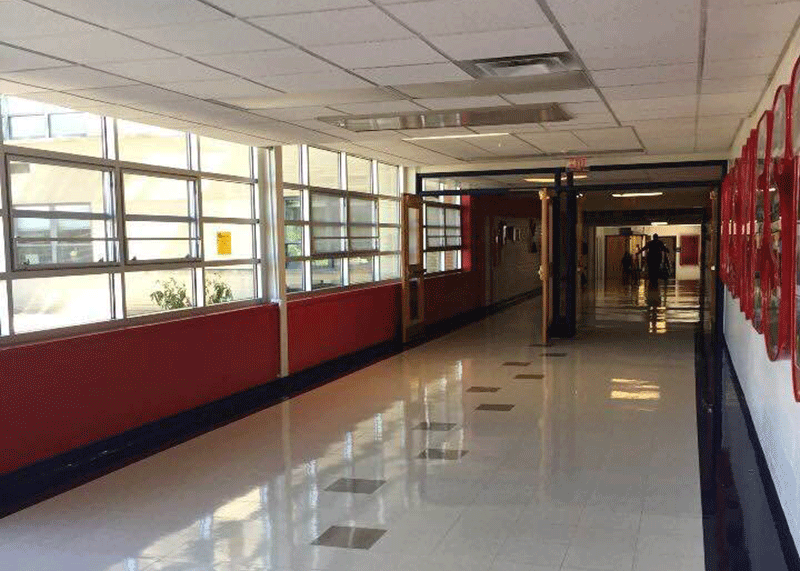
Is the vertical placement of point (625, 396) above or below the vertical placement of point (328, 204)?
below

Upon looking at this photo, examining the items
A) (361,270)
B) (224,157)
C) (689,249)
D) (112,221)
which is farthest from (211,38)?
(689,249)

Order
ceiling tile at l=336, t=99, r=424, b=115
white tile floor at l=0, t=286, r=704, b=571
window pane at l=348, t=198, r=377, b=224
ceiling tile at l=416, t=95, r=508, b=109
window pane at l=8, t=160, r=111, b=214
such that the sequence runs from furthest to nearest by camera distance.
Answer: window pane at l=348, t=198, r=377, b=224, ceiling tile at l=336, t=99, r=424, b=115, ceiling tile at l=416, t=95, r=508, b=109, window pane at l=8, t=160, r=111, b=214, white tile floor at l=0, t=286, r=704, b=571

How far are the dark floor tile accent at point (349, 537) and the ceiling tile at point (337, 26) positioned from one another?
2.42 meters

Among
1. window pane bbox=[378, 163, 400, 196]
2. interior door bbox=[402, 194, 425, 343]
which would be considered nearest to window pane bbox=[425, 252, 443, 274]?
interior door bbox=[402, 194, 425, 343]

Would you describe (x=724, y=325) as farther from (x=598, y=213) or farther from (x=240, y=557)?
(x=598, y=213)

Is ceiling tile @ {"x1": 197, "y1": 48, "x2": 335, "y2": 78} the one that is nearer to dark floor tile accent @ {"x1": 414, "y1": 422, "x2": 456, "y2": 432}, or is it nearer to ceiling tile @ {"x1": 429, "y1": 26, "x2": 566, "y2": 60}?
ceiling tile @ {"x1": 429, "y1": 26, "x2": 566, "y2": 60}

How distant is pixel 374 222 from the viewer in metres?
10.5

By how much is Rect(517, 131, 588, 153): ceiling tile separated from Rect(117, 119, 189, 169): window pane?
3230 millimetres

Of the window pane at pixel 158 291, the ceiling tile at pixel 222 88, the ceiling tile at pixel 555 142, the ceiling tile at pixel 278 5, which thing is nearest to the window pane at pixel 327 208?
the window pane at pixel 158 291

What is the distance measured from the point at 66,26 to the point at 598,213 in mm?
18019

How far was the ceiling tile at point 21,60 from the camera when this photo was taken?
3.83 metres

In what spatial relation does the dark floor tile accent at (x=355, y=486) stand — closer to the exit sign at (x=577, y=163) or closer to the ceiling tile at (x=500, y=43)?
the ceiling tile at (x=500, y=43)

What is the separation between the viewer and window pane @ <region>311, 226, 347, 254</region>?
345 inches

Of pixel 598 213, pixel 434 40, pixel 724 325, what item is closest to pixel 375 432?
pixel 434 40
